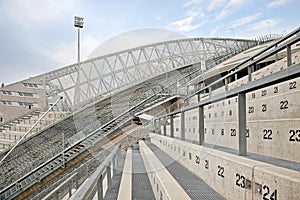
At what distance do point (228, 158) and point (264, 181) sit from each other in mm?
618

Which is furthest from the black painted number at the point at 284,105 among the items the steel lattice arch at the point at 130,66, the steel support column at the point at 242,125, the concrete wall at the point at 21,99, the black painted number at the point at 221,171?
the concrete wall at the point at 21,99

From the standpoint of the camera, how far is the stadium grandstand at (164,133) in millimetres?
2053

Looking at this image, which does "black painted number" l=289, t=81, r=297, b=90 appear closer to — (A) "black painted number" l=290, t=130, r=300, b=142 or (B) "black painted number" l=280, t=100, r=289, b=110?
(B) "black painted number" l=280, t=100, r=289, b=110

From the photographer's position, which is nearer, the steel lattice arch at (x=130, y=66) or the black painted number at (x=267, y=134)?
the black painted number at (x=267, y=134)

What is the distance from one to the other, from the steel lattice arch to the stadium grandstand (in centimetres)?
16

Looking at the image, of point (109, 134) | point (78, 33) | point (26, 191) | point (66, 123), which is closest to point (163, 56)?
point (78, 33)

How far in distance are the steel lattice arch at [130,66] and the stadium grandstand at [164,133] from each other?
159mm

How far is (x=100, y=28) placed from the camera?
5230 millimetres

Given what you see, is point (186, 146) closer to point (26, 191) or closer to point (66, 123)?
point (26, 191)

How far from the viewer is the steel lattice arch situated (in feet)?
80.0

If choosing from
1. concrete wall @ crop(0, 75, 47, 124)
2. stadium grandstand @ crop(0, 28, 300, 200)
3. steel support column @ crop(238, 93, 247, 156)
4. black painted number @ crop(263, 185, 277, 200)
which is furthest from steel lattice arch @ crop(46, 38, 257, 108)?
black painted number @ crop(263, 185, 277, 200)

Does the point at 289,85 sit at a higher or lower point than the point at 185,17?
lower

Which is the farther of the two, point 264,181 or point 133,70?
point 133,70

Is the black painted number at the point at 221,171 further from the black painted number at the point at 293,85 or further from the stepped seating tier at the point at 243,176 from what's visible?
the black painted number at the point at 293,85
